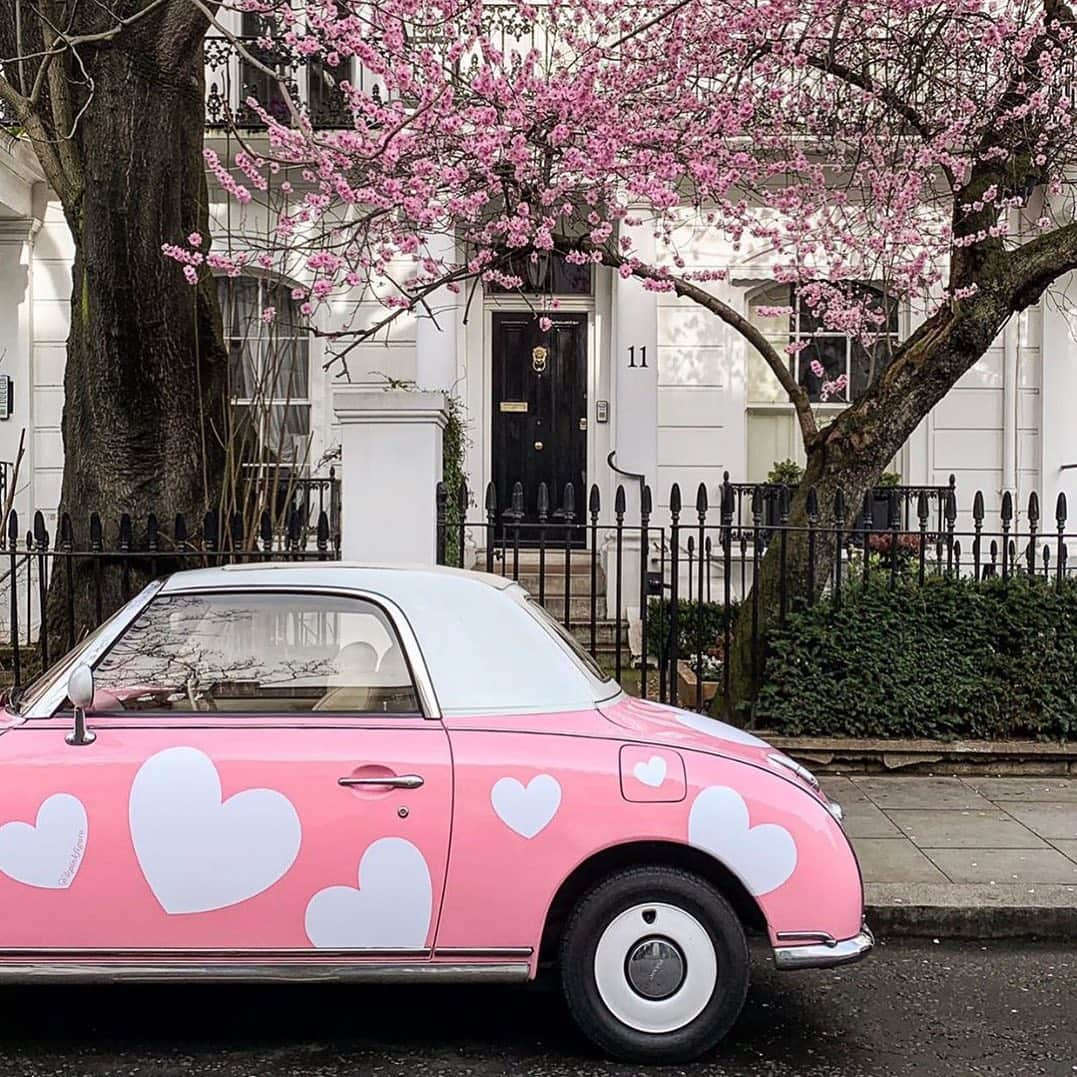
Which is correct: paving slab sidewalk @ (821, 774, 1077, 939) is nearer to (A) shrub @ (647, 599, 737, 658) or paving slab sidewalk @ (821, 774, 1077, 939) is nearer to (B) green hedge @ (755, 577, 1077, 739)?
(B) green hedge @ (755, 577, 1077, 739)

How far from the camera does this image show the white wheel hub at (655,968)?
12.9ft

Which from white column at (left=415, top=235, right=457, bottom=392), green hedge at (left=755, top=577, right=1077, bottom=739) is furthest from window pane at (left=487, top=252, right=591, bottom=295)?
green hedge at (left=755, top=577, right=1077, bottom=739)

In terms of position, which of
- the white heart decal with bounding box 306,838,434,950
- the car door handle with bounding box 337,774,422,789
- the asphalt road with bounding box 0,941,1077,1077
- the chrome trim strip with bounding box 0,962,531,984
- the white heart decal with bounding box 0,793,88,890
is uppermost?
the car door handle with bounding box 337,774,422,789

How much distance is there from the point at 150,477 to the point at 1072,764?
592 cm

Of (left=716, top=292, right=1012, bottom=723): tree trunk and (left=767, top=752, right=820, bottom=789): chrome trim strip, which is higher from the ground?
(left=716, top=292, right=1012, bottom=723): tree trunk

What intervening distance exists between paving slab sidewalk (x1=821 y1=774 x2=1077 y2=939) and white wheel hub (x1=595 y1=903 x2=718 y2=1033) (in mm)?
1723

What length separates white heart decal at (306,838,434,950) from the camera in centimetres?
390

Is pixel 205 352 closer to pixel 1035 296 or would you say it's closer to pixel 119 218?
pixel 119 218

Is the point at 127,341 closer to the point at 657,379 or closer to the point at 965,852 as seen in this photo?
the point at 965,852

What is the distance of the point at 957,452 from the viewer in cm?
1302

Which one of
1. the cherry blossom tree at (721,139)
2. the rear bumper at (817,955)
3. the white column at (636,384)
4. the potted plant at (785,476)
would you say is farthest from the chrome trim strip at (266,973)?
the potted plant at (785,476)

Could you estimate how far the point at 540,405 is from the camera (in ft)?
45.2

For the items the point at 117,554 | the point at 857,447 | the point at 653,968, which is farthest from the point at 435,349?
the point at 653,968

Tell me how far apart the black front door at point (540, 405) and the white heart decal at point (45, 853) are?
1001 cm
